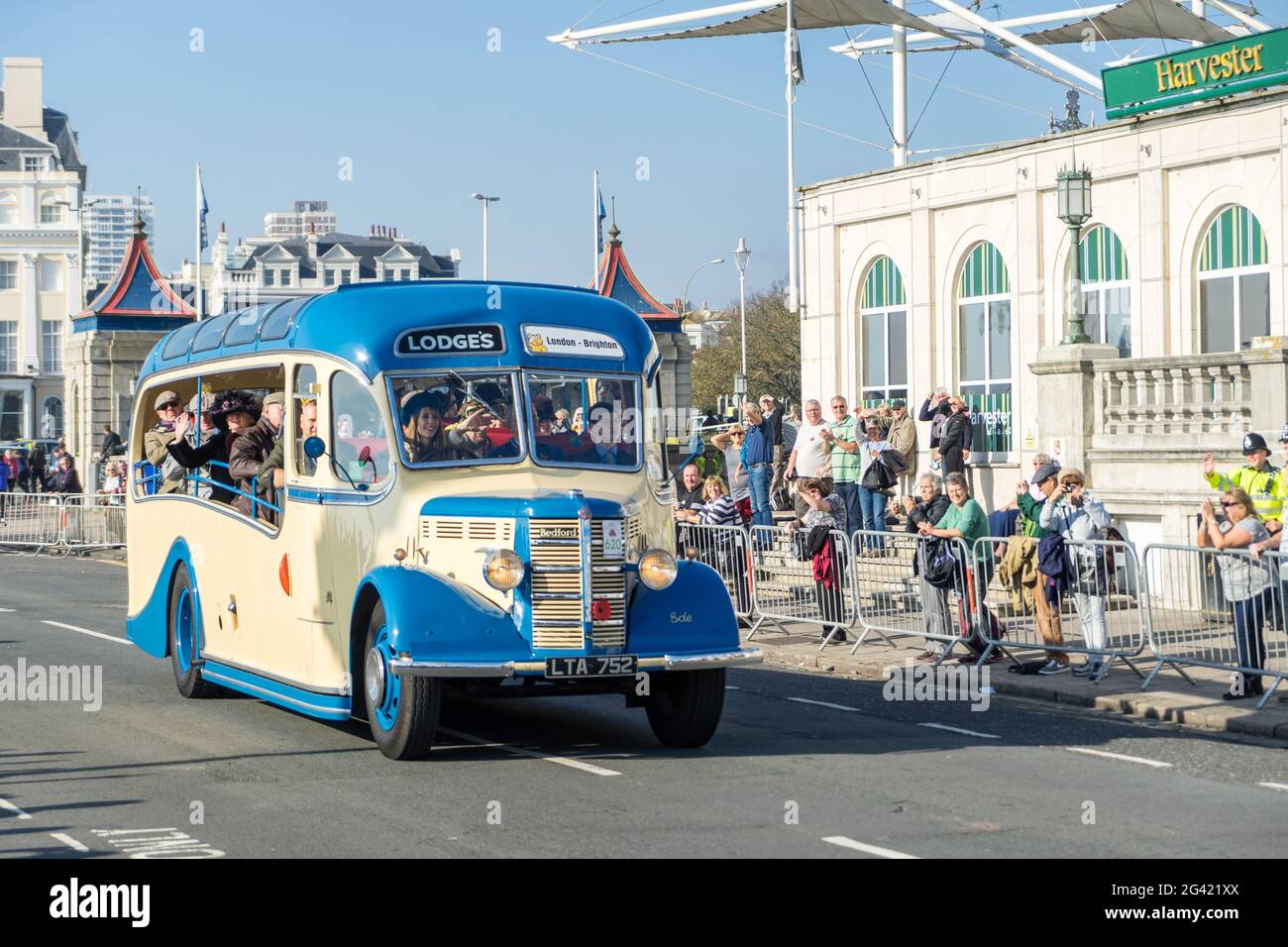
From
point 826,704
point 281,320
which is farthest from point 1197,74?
point 281,320

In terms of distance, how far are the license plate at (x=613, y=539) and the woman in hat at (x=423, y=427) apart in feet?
4.03

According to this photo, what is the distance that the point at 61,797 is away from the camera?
34.1 feet

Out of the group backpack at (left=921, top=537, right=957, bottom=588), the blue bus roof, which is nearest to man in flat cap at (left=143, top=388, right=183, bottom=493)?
the blue bus roof

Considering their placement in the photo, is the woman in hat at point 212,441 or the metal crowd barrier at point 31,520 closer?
the woman in hat at point 212,441

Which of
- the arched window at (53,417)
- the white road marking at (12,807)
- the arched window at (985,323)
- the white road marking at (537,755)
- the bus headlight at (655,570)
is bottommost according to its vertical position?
the white road marking at (537,755)

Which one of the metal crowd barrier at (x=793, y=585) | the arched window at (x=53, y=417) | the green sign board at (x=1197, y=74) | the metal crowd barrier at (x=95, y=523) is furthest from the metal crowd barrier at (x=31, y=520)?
the arched window at (x=53, y=417)

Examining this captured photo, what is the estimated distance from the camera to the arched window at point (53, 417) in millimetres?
101125

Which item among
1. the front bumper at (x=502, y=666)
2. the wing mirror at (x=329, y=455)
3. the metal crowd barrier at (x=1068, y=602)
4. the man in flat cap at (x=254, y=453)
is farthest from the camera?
the metal crowd barrier at (x=1068, y=602)

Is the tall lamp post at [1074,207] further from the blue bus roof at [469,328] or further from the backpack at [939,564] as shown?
the blue bus roof at [469,328]

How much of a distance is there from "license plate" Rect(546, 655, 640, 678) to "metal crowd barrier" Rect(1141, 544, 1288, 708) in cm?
534

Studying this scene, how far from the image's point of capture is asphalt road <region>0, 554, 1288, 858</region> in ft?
29.9
